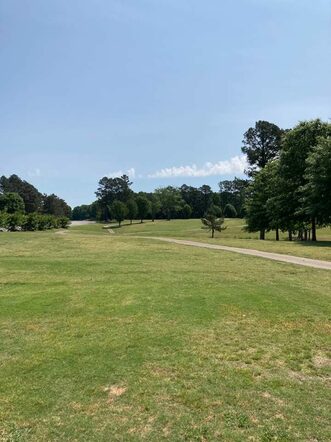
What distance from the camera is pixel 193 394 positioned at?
209 inches

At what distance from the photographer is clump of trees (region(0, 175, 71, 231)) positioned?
47291 millimetres

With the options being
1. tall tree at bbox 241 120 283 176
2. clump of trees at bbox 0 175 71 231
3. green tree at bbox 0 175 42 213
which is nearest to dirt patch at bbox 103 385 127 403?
clump of trees at bbox 0 175 71 231

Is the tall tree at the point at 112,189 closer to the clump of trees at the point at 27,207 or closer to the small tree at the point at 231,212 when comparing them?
the clump of trees at the point at 27,207

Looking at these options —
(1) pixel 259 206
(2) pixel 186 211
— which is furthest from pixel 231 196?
(1) pixel 259 206

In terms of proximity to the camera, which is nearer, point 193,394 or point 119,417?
point 119,417

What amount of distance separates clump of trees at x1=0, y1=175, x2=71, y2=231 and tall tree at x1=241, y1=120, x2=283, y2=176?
102ft

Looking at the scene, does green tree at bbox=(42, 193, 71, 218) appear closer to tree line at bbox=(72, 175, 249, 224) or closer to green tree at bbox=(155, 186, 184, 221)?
tree line at bbox=(72, 175, 249, 224)

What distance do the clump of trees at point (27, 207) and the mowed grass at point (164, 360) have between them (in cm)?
3666

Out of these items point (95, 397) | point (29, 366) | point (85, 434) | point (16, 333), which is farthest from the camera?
point (16, 333)

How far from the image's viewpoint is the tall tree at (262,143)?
56.6 m

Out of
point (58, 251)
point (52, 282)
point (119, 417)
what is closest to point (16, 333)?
point (119, 417)

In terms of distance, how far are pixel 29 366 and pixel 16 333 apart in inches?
71.1

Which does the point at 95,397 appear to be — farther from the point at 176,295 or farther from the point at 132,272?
the point at 132,272

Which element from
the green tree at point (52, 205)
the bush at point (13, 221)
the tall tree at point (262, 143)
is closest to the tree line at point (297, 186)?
the tall tree at point (262, 143)
